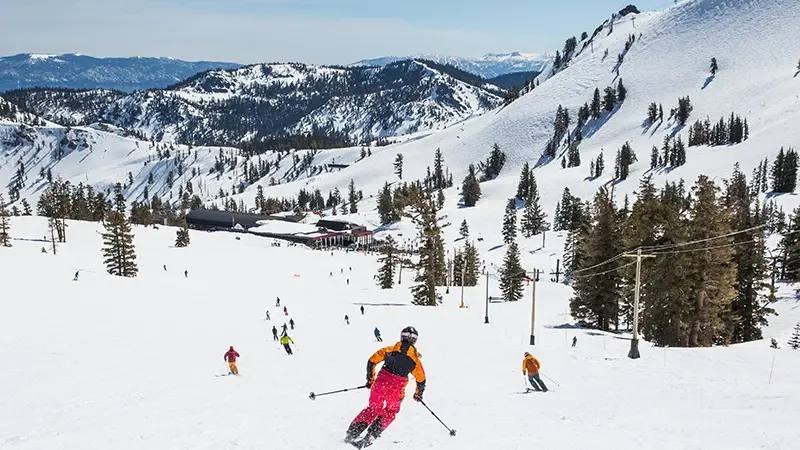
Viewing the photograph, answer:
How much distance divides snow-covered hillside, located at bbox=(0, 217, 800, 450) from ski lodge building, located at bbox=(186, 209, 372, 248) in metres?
107

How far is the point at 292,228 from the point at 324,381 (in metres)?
148

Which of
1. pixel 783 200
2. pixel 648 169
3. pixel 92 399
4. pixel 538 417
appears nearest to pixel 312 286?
pixel 92 399

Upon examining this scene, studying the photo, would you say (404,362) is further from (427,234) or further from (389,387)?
(427,234)

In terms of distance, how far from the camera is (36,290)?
4216 cm

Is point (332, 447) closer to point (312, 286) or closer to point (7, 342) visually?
point (7, 342)

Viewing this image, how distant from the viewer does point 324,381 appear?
2011cm

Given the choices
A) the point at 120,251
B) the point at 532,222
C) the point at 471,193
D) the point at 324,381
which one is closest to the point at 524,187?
the point at 471,193

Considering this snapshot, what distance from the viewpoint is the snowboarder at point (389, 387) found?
1166cm

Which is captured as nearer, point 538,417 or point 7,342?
point 538,417

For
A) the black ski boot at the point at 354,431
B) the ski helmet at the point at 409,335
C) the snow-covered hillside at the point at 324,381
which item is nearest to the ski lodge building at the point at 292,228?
the snow-covered hillside at the point at 324,381

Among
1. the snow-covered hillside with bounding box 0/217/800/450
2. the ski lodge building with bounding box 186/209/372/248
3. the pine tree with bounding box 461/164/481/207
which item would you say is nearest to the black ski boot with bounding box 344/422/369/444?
the snow-covered hillside with bounding box 0/217/800/450

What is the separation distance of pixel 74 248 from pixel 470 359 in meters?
84.5

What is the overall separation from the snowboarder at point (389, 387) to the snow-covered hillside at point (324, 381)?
460mm

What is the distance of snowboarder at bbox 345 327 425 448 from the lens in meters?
11.7
